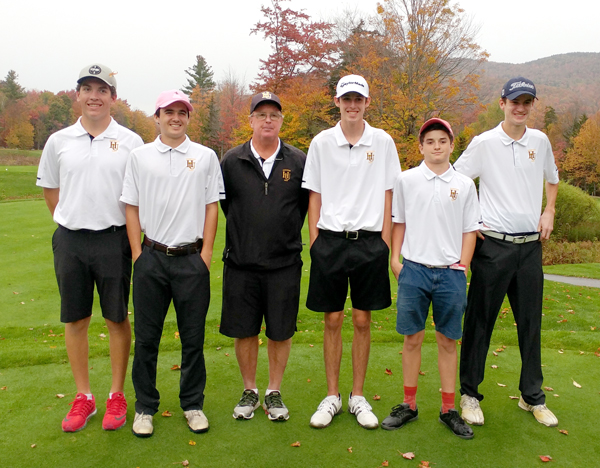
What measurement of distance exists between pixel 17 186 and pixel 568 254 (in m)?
26.9

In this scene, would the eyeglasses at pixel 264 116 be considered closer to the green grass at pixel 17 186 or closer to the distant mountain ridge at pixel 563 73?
the green grass at pixel 17 186

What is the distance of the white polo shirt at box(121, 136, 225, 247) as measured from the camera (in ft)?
10.5

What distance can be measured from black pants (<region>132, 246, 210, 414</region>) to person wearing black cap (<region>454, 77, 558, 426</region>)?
1964 mm

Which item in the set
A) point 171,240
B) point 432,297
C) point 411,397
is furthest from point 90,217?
point 411,397

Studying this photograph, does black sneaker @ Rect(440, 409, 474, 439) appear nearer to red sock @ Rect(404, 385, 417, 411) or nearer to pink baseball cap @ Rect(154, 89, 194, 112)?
red sock @ Rect(404, 385, 417, 411)

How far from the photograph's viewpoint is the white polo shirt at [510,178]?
351cm

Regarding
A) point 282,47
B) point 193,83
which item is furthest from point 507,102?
point 193,83

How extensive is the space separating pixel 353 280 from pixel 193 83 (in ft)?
215

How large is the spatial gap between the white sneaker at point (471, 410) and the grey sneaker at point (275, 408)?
50.0 inches

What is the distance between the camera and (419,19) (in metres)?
19.0

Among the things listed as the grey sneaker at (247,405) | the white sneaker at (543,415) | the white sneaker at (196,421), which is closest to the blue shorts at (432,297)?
the white sneaker at (543,415)

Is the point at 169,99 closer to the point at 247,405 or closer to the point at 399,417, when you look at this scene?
the point at 247,405

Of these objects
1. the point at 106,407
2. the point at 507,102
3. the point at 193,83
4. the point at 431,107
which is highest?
the point at 193,83

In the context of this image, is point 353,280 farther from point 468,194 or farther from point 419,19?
point 419,19
